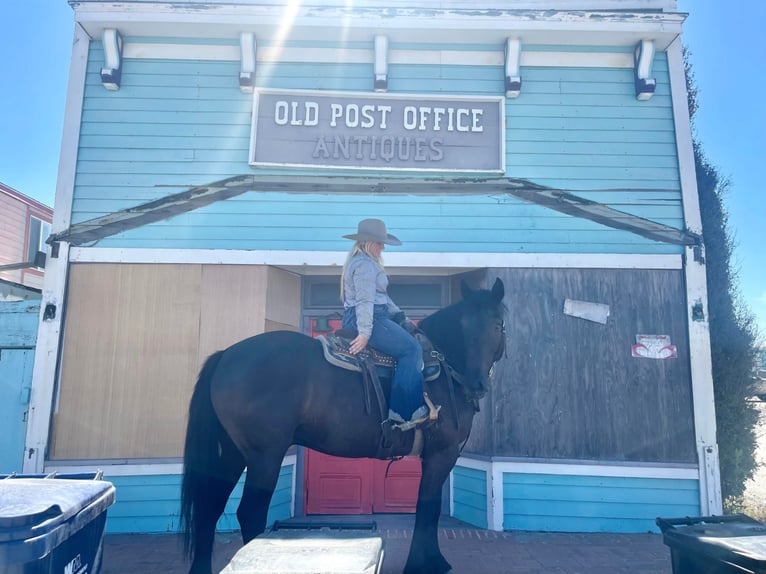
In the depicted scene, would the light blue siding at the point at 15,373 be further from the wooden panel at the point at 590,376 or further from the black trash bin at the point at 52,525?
the wooden panel at the point at 590,376

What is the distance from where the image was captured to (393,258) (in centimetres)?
Result: 619

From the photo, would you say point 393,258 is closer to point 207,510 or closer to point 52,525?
point 207,510

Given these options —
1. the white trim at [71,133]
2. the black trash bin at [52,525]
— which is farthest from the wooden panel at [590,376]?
the white trim at [71,133]

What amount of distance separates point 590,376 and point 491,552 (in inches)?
90.5

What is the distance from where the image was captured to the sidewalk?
4688mm

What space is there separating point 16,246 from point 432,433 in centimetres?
1372

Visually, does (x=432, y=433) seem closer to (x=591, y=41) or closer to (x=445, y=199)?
(x=445, y=199)

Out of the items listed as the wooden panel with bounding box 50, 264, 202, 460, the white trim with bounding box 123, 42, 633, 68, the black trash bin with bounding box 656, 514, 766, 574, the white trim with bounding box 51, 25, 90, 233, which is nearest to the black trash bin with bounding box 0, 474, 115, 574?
the wooden panel with bounding box 50, 264, 202, 460

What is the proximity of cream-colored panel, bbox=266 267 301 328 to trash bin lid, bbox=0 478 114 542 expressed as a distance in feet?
10.6

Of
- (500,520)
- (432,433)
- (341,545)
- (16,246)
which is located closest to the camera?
(341,545)

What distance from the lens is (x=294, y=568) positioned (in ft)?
7.46

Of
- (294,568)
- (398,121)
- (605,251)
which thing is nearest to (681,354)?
(605,251)

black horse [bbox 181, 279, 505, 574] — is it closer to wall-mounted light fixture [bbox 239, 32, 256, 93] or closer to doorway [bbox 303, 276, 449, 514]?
doorway [bbox 303, 276, 449, 514]

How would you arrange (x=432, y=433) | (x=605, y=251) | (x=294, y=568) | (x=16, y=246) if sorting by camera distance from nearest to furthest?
(x=294, y=568)
(x=432, y=433)
(x=605, y=251)
(x=16, y=246)
